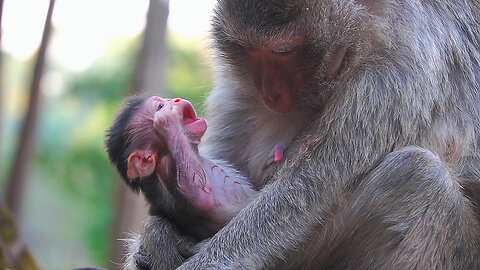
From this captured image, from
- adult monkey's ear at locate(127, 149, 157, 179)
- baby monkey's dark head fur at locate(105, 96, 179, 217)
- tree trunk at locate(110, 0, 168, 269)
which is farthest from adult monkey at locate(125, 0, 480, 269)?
tree trunk at locate(110, 0, 168, 269)

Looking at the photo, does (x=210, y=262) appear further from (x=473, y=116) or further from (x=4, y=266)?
(x=473, y=116)

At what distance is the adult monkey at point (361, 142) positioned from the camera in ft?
13.2

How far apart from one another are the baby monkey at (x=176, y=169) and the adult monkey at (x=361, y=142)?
369 mm

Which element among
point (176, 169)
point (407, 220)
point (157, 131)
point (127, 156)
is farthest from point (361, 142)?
point (127, 156)

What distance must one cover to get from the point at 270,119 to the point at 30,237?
1592cm

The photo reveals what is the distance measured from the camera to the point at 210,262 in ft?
13.8

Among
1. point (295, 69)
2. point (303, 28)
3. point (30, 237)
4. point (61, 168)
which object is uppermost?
point (303, 28)

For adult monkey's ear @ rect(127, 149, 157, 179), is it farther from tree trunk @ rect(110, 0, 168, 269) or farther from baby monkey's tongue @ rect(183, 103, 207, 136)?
tree trunk @ rect(110, 0, 168, 269)

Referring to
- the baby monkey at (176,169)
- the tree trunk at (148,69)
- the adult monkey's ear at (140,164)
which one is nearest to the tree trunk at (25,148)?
the tree trunk at (148,69)

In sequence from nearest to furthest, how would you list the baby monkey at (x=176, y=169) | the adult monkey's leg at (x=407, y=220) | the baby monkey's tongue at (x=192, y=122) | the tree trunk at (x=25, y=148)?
1. the adult monkey's leg at (x=407, y=220)
2. the baby monkey at (x=176, y=169)
3. the baby monkey's tongue at (x=192, y=122)
4. the tree trunk at (x=25, y=148)

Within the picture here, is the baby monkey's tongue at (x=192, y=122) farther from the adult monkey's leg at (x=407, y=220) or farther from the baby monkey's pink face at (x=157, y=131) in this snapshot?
the adult monkey's leg at (x=407, y=220)

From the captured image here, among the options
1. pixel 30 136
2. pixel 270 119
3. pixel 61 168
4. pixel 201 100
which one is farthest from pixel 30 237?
pixel 270 119

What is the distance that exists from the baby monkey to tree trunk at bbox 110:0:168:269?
13.1ft

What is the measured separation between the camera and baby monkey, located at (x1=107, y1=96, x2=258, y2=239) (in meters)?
4.63
